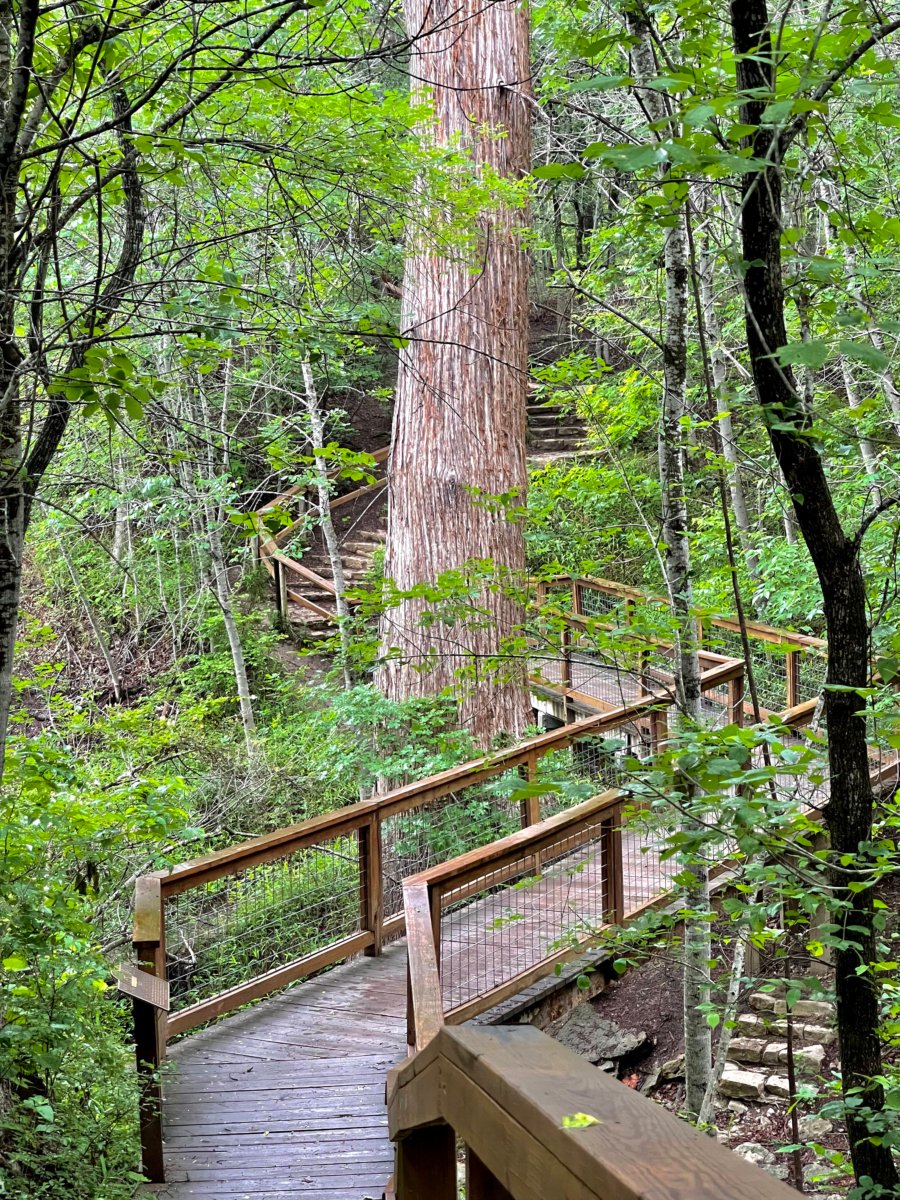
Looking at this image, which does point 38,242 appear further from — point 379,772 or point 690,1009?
point 379,772

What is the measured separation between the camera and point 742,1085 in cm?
545

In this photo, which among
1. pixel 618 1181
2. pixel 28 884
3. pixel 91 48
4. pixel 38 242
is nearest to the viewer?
pixel 618 1181

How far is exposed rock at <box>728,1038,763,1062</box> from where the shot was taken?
5.84 meters

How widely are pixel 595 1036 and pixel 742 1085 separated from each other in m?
0.88

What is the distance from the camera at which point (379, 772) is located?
290 inches

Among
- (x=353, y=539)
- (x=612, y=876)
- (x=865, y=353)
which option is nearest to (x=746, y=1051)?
(x=612, y=876)

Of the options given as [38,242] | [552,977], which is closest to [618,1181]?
[38,242]

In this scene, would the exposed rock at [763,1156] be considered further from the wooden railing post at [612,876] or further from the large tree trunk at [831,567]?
the large tree trunk at [831,567]

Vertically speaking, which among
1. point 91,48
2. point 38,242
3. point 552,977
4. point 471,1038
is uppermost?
point 91,48

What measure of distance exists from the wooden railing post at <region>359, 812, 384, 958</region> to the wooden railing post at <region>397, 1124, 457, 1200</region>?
166 inches

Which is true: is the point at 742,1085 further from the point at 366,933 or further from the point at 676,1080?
the point at 366,933

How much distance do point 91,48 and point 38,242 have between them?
807 mm

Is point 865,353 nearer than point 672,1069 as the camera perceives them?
Yes

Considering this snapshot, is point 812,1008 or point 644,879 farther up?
point 644,879
